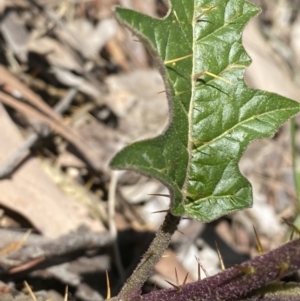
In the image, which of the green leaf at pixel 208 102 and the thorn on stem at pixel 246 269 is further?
the green leaf at pixel 208 102

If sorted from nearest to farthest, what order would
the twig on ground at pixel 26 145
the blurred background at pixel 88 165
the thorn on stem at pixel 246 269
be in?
the thorn on stem at pixel 246 269, the blurred background at pixel 88 165, the twig on ground at pixel 26 145

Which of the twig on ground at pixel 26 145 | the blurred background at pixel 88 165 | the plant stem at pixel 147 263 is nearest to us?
the plant stem at pixel 147 263

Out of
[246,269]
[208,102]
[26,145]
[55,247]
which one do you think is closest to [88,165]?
[26,145]

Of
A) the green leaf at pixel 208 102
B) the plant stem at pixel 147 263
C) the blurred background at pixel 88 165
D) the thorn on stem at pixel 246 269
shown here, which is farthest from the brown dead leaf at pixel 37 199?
the thorn on stem at pixel 246 269

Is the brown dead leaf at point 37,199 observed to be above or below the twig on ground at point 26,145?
below

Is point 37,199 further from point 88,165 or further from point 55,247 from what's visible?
point 88,165

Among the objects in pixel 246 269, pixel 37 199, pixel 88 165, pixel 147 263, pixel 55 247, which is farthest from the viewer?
pixel 88 165

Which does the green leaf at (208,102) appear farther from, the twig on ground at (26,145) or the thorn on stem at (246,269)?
the twig on ground at (26,145)
